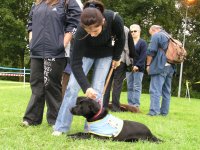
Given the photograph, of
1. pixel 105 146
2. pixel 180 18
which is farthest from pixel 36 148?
pixel 180 18

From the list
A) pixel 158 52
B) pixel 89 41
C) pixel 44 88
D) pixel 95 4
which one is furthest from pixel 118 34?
pixel 158 52

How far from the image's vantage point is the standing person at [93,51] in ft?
14.4

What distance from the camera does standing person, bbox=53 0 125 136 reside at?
173 inches

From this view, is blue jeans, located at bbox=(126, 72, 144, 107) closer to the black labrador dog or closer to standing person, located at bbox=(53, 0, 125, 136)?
standing person, located at bbox=(53, 0, 125, 136)

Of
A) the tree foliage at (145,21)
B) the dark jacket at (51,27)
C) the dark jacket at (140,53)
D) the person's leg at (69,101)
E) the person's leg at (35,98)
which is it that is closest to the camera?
the person's leg at (69,101)

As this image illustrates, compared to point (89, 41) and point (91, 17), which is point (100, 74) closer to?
point (89, 41)

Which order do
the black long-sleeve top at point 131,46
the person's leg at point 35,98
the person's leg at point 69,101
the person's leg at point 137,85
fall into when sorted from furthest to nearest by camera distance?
the person's leg at point 137,85, the black long-sleeve top at point 131,46, the person's leg at point 35,98, the person's leg at point 69,101

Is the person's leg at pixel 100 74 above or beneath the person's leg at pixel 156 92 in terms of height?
above

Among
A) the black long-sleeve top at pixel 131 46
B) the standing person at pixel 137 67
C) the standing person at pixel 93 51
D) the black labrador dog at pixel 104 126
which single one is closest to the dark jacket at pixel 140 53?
the standing person at pixel 137 67

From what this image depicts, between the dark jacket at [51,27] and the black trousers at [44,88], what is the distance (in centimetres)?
13

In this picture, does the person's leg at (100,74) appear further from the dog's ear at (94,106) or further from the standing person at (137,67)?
the standing person at (137,67)

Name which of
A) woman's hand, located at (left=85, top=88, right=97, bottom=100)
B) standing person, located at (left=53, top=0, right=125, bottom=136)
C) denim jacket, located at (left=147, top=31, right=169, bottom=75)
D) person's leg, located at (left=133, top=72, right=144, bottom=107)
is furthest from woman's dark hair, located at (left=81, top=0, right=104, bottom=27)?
person's leg, located at (left=133, top=72, right=144, bottom=107)

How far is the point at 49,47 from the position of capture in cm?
537

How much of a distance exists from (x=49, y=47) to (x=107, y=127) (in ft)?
4.57
